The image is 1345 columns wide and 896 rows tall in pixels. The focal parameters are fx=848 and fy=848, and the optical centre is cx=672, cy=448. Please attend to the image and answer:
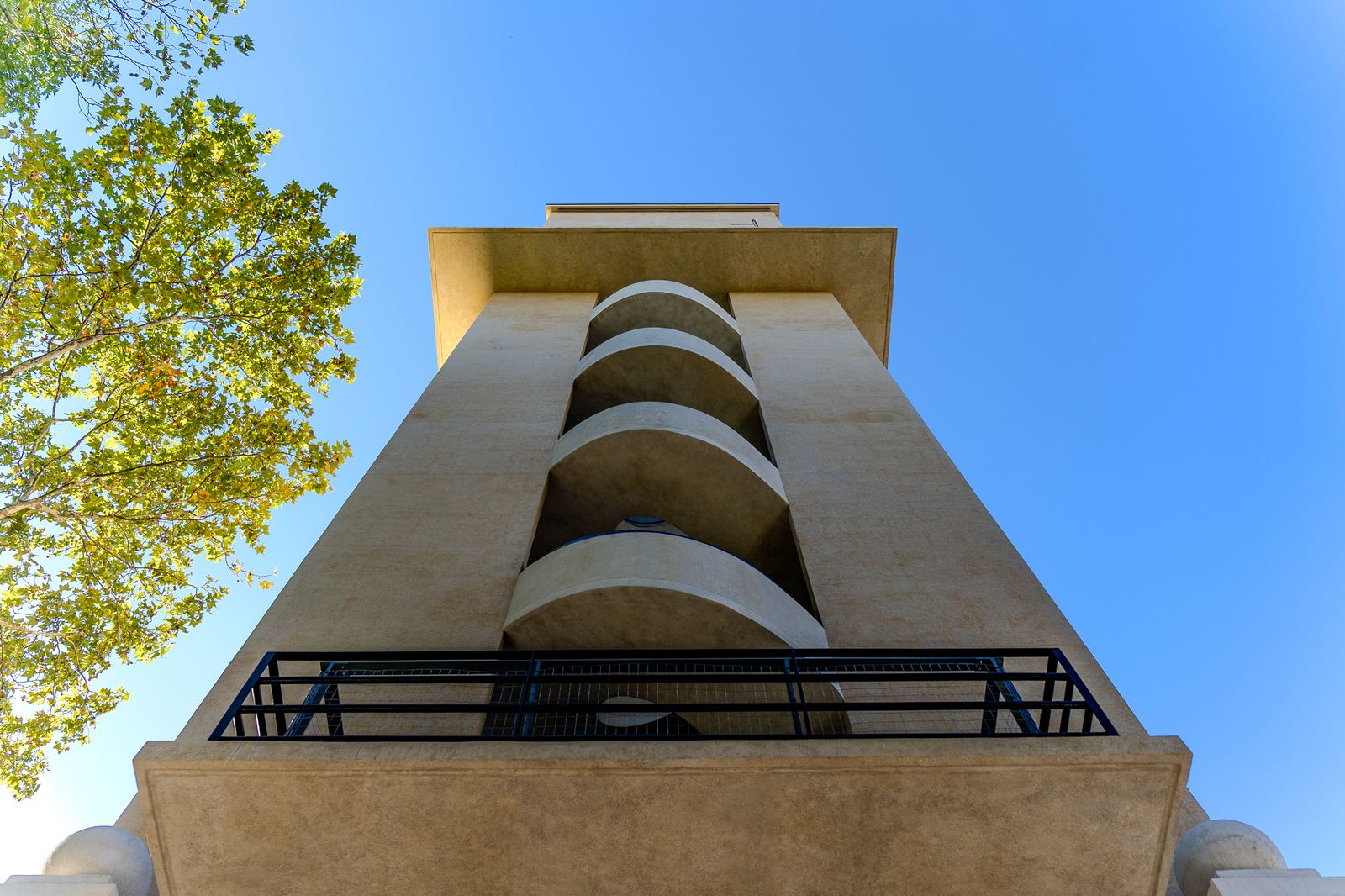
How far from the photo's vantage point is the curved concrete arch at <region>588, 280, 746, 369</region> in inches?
739

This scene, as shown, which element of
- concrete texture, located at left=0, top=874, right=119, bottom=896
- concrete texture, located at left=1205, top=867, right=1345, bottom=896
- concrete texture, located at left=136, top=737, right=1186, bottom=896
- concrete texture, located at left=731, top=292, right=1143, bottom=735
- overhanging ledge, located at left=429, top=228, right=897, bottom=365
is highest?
overhanging ledge, located at left=429, top=228, right=897, bottom=365

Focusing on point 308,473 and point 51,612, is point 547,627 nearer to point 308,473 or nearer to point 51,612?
point 308,473

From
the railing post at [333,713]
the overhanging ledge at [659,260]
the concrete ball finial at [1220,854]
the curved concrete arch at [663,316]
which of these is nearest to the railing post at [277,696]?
the railing post at [333,713]

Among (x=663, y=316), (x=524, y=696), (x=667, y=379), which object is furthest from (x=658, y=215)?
(x=524, y=696)

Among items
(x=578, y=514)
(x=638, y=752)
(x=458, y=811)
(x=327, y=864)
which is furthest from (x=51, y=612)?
(x=638, y=752)

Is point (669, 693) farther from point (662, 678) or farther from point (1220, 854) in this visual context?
point (1220, 854)

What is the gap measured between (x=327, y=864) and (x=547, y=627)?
3414mm

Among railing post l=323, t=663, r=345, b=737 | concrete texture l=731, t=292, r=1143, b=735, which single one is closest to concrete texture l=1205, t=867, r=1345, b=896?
concrete texture l=731, t=292, r=1143, b=735

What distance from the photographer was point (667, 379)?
16016 mm

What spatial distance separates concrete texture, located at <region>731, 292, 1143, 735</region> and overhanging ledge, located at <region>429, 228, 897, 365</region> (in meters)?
5.26

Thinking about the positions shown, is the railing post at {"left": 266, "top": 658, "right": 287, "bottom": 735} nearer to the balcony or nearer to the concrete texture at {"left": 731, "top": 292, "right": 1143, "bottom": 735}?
the balcony

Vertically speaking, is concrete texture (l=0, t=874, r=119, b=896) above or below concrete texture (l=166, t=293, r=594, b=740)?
below

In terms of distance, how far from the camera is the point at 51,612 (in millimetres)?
12234

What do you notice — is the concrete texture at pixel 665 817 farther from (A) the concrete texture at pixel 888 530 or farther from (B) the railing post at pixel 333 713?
(A) the concrete texture at pixel 888 530
